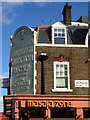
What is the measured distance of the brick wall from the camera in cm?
2139

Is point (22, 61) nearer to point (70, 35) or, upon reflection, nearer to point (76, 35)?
point (70, 35)

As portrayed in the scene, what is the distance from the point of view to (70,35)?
77.6 feet

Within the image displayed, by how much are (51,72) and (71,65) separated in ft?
5.96

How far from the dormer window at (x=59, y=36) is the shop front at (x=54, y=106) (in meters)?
5.08

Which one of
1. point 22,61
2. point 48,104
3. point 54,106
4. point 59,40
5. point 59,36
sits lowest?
point 54,106

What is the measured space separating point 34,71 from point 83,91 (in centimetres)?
439

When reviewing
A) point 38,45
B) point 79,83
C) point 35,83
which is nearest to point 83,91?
point 79,83

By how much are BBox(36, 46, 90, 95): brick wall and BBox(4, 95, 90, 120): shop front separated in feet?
3.72

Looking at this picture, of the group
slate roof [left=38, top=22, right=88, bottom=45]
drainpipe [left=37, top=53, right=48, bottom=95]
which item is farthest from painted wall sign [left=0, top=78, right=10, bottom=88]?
slate roof [left=38, top=22, right=88, bottom=45]

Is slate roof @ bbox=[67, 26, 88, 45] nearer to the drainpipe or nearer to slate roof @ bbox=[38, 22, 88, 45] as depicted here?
slate roof @ bbox=[38, 22, 88, 45]

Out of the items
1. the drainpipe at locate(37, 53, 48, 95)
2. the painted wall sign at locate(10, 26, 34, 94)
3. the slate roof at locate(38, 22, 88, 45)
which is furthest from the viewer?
the slate roof at locate(38, 22, 88, 45)

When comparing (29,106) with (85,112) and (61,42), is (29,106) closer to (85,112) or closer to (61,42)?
(85,112)

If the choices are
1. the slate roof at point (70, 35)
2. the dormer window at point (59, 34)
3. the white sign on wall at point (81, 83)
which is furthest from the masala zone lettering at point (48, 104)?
the slate roof at point (70, 35)

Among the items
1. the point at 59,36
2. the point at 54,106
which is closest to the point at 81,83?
the point at 54,106
